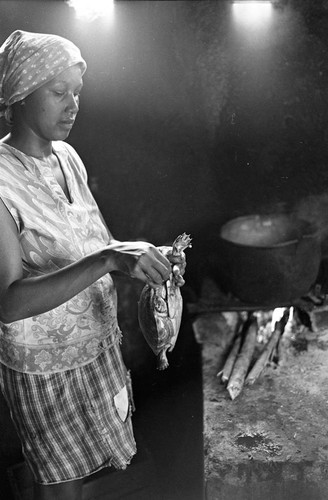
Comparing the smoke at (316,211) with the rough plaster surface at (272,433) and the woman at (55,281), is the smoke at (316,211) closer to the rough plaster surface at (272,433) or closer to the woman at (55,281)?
the rough plaster surface at (272,433)

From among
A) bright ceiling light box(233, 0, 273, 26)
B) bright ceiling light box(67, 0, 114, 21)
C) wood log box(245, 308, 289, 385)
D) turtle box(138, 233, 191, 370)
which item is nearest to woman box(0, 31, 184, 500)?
turtle box(138, 233, 191, 370)

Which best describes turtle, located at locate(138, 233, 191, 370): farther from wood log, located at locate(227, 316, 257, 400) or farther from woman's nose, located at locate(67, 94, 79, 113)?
wood log, located at locate(227, 316, 257, 400)

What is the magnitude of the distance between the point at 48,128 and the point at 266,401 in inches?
74.1

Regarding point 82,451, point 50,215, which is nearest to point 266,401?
point 82,451

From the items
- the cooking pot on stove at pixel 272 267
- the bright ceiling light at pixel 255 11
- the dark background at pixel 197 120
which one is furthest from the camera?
the bright ceiling light at pixel 255 11

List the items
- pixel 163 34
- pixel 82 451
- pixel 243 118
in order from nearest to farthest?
pixel 82 451 → pixel 163 34 → pixel 243 118

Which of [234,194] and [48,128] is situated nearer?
[48,128]

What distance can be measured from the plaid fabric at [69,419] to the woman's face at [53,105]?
2.85 feet

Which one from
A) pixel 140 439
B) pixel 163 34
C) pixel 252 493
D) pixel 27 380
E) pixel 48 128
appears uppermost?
pixel 163 34

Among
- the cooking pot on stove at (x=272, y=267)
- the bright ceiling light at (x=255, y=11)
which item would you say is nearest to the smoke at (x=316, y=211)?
the cooking pot on stove at (x=272, y=267)

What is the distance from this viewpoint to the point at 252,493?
2564mm

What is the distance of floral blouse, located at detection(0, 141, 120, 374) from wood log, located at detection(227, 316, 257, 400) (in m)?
1.14

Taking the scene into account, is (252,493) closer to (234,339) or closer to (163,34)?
(234,339)

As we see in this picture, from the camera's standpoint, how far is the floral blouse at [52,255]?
1849 millimetres
